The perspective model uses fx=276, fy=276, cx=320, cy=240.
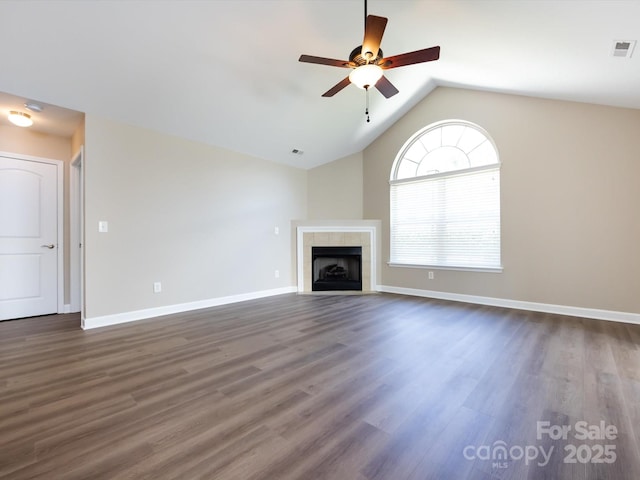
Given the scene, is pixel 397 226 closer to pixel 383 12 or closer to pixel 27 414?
pixel 383 12

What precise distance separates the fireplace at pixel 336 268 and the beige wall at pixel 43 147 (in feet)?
12.8

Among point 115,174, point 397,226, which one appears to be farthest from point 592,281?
point 115,174

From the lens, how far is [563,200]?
12.2ft

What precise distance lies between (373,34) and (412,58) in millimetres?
422

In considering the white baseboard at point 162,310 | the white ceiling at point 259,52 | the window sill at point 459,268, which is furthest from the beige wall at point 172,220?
the window sill at point 459,268

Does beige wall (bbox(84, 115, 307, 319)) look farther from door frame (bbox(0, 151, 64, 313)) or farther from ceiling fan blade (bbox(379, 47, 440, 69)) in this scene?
ceiling fan blade (bbox(379, 47, 440, 69))

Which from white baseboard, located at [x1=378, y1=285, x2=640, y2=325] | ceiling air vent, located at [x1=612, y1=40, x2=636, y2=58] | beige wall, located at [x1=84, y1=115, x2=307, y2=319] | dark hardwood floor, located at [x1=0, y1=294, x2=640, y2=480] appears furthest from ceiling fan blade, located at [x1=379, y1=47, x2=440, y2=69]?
white baseboard, located at [x1=378, y1=285, x2=640, y2=325]

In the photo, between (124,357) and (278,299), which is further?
(278,299)

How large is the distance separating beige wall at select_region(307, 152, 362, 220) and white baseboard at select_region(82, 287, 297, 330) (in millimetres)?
2050

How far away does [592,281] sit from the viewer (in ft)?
11.6

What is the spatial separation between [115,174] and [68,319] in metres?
2.10

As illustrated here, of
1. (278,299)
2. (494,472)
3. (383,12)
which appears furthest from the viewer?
(278,299)

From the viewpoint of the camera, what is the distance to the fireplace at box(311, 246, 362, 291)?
5438 millimetres

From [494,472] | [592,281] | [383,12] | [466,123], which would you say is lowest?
[494,472]
